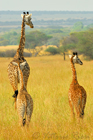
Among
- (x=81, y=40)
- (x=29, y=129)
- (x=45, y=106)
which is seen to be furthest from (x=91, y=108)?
(x=81, y=40)

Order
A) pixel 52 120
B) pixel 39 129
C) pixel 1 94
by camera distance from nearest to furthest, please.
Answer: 1. pixel 39 129
2. pixel 52 120
3. pixel 1 94

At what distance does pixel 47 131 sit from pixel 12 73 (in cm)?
210

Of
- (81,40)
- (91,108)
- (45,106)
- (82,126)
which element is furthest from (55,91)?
(81,40)

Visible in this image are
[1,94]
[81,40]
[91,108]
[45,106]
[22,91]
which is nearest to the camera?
[22,91]

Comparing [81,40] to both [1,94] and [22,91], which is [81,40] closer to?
[1,94]

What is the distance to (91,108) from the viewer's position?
6.14 metres

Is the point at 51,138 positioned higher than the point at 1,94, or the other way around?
the point at 51,138

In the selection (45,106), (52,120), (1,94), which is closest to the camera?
(52,120)


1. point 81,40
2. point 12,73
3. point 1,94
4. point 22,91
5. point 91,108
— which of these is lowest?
point 81,40

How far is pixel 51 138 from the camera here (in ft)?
14.8

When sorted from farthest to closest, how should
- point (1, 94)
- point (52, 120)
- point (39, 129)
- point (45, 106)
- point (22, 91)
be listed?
1. point (1, 94)
2. point (45, 106)
3. point (52, 120)
4. point (39, 129)
5. point (22, 91)

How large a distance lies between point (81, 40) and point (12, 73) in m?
27.5

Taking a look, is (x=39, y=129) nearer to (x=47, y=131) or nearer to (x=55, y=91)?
(x=47, y=131)

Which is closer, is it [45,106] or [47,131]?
[47,131]
